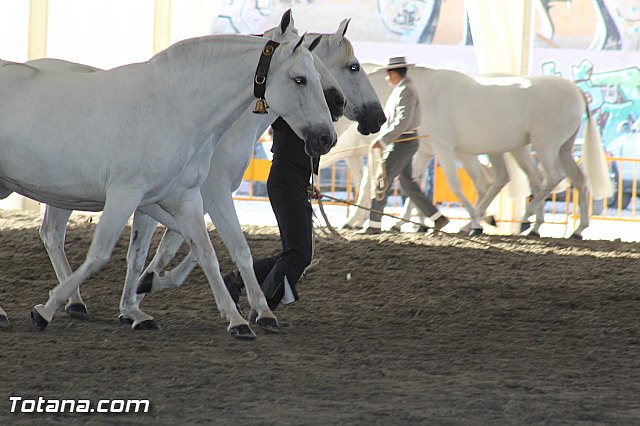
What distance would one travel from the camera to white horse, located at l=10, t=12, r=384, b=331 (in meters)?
5.80

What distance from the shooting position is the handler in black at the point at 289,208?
6.04 metres

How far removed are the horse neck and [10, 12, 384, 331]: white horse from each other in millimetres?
238

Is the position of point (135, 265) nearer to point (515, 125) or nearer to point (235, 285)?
point (235, 285)

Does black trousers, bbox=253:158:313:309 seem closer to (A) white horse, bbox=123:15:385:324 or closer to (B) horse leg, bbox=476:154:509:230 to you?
(A) white horse, bbox=123:15:385:324

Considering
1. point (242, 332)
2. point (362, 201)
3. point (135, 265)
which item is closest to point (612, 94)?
point (362, 201)

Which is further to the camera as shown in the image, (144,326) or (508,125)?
(508,125)

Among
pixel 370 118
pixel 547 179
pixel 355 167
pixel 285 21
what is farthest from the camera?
pixel 355 167

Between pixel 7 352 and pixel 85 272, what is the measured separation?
56 centimetres

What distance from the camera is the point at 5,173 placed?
5.53m

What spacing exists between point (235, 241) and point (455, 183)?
6.85 metres

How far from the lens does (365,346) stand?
5.59 metres

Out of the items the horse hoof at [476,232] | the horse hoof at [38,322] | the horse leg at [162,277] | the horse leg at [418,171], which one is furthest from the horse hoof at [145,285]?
the horse leg at [418,171]

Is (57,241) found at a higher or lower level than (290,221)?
lower

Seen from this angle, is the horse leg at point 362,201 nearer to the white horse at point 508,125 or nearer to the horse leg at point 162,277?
the white horse at point 508,125
